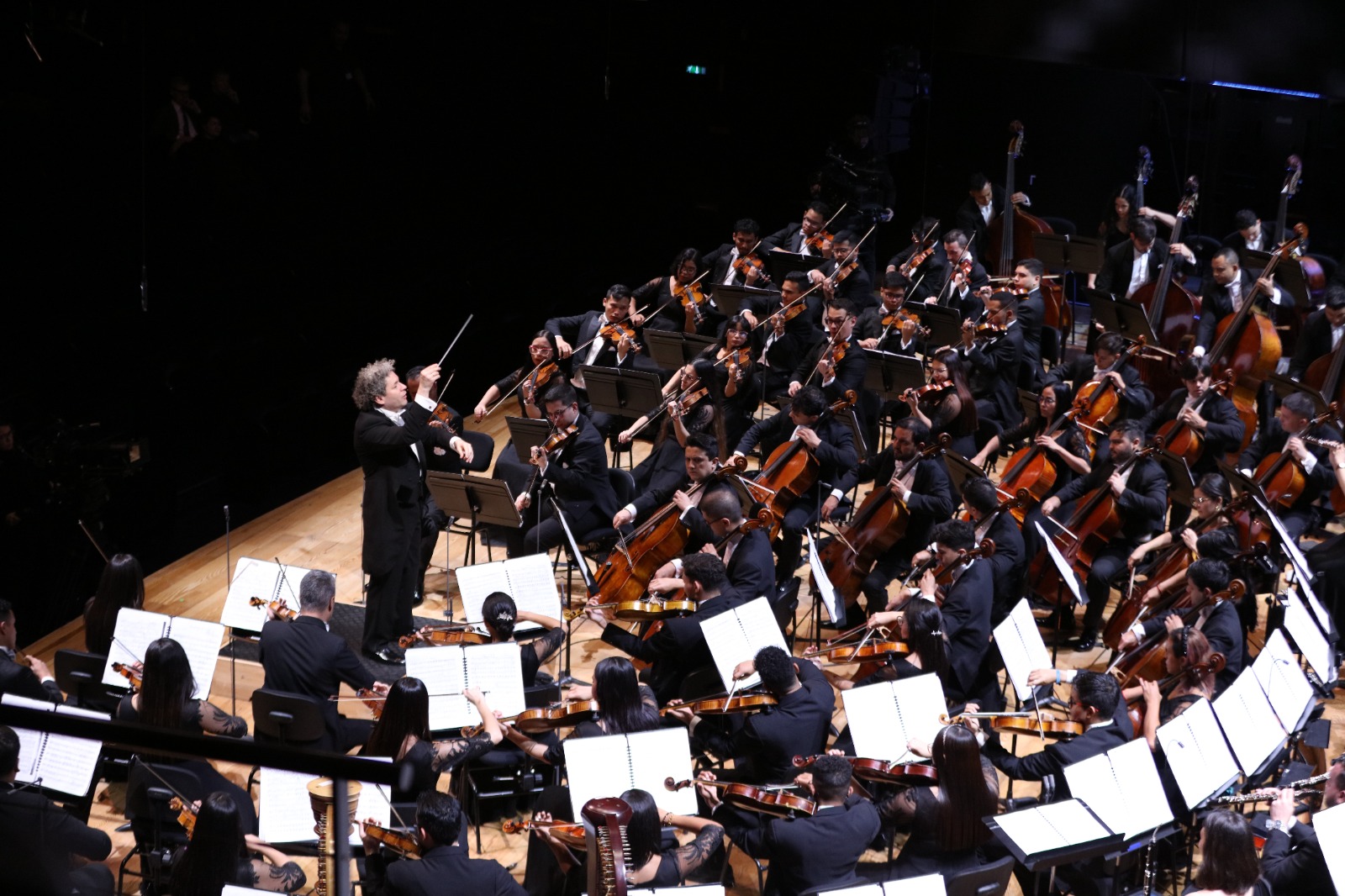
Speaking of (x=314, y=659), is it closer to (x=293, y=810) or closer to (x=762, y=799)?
(x=293, y=810)

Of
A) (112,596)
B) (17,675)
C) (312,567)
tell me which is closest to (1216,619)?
(112,596)

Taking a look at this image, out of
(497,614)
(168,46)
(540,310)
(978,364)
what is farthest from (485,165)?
(497,614)

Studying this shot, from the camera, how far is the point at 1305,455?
28.4 feet

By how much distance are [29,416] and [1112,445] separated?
672cm

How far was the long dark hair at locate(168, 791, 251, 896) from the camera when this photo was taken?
490cm

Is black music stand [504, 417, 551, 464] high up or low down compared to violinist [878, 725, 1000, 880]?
up

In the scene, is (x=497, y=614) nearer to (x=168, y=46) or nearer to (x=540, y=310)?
(x=168, y=46)

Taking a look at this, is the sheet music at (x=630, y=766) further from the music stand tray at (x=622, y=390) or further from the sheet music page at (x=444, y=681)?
the music stand tray at (x=622, y=390)

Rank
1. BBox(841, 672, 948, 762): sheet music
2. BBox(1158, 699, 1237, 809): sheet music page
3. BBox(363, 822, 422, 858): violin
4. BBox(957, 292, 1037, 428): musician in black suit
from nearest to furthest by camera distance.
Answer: BBox(363, 822, 422, 858): violin < BBox(1158, 699, 1237, 809): sheet music page < BBox(841, 672, 948, 762): sheet music < BBox(957, 292, 1037, 428): musician in black suit

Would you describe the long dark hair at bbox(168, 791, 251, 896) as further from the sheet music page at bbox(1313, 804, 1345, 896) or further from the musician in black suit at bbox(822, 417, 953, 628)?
the musician in black suit at bbox(822, 417, 953, 628)

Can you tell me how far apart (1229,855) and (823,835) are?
4.77 feet

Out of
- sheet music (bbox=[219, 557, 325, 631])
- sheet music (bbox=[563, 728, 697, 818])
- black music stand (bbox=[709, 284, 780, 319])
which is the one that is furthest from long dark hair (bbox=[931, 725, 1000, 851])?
black music stand (bbox=[709, 284, 780, 319])

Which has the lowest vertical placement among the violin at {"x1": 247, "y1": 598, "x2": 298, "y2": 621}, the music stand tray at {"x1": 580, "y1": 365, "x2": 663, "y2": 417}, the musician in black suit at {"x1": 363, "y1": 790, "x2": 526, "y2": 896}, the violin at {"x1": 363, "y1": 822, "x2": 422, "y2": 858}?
the musician in black suit at {"x1": 363, "y1": 790, "x2": 526, "y2": 896}

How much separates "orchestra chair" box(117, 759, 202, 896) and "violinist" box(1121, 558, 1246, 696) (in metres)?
4.44
